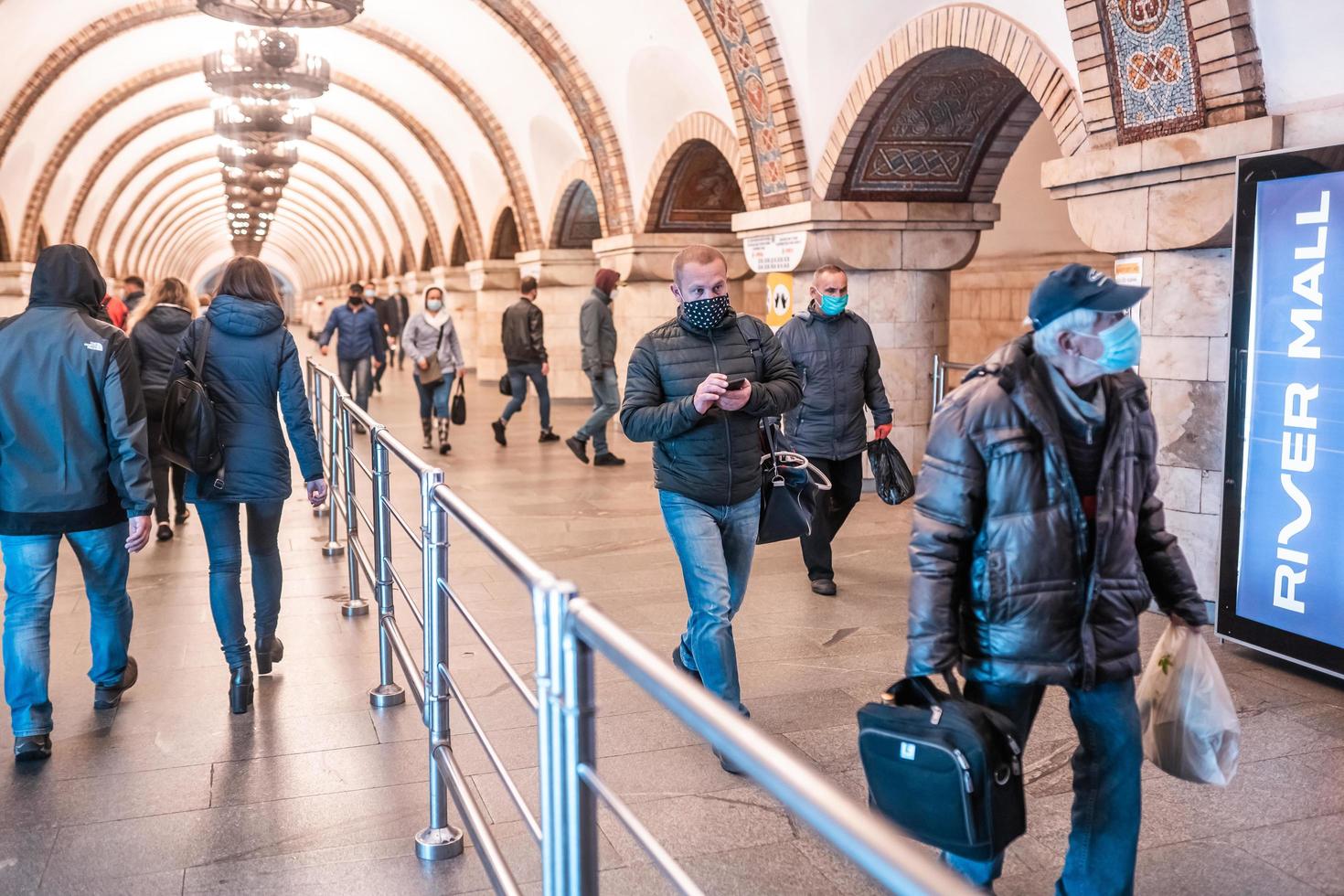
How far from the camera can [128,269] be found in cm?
3825

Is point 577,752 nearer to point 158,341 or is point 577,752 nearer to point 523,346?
point 158,341

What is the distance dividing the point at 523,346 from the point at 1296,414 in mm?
8322

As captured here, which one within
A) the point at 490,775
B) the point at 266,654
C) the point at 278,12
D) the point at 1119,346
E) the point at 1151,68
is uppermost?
the point at 278,12

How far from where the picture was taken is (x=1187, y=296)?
226 inches

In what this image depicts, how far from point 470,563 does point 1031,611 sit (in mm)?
4899

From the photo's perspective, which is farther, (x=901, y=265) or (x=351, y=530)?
(x=901, y=265)

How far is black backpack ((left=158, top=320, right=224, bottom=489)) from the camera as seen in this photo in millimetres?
4371

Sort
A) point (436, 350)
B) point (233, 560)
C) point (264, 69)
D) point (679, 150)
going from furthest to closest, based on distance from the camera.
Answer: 1. point (264, 69)
2. point (679, 150)
3. point (436, 350)
4. point (233, 560)

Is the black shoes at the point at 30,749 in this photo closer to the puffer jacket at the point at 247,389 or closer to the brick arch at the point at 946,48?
the puffer jacket at the point at 247,389

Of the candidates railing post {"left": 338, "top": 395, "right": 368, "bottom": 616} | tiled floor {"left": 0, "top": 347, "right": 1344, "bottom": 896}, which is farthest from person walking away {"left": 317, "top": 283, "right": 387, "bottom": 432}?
railing post {"left": 338, "top": 395, "right": 368, "bottom": 616}

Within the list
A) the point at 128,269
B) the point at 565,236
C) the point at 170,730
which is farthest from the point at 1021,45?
the point at 128,269

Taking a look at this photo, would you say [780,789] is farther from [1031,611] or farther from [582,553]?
[582,553]

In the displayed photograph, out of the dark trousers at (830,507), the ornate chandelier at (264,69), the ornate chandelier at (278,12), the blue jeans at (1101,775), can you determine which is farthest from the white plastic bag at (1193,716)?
the ornate chandelier at (264,69)

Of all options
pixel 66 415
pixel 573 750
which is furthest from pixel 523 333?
pixel 573 750
